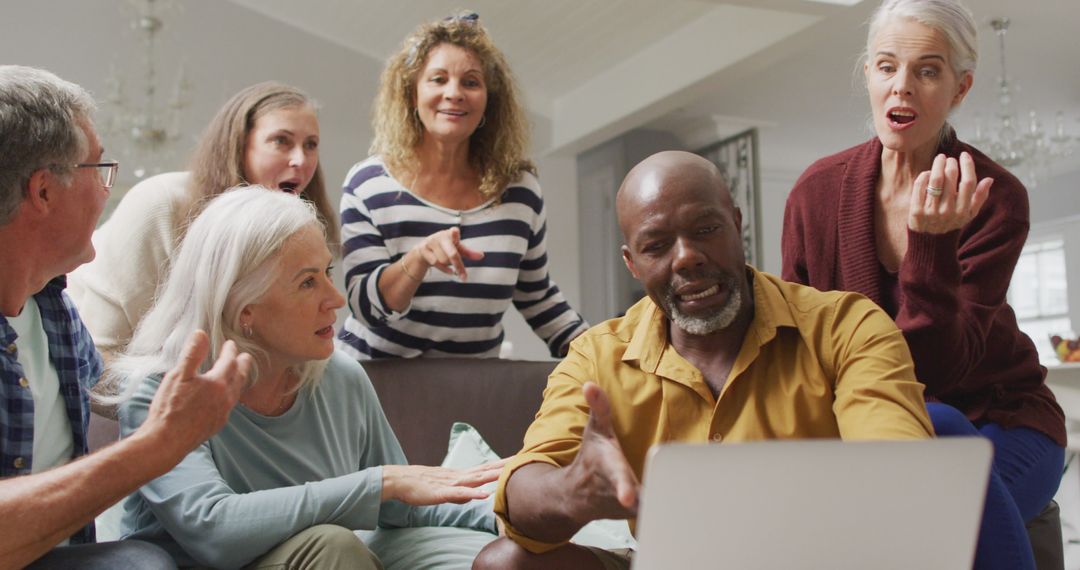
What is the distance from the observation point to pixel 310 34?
7559mm

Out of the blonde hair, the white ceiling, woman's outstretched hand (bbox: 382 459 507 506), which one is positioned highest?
the white ceiling

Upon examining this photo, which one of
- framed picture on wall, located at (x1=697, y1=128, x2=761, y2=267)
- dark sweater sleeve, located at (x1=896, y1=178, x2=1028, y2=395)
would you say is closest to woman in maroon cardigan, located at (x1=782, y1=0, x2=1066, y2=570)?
dark sweater sleeve, located at (x1=896, y1=178, x2=1028, y2=395)

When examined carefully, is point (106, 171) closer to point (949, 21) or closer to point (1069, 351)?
point (949, 21)

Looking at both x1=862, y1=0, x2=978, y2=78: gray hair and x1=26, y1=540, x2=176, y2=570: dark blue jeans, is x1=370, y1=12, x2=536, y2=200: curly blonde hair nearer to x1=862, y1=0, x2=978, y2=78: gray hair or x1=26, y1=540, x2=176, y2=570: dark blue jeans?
x1=862, y1=0, x2=978, y2=78: gray hair

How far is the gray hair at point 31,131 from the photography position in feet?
4.50

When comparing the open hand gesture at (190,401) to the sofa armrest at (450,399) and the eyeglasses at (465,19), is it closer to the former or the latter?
the sofa armrest at (450,399)

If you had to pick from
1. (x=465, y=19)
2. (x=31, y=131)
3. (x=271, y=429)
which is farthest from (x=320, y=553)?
(x=465, y=19)

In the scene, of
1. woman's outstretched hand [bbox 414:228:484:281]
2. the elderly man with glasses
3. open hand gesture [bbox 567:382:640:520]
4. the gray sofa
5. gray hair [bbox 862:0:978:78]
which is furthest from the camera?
the gray sofa

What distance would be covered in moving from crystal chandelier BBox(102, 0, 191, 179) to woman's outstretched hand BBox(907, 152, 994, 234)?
4.88 meters

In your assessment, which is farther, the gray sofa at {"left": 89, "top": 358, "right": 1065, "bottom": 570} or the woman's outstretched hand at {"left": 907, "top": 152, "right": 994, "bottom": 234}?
the gray sofa at {"left": 89, "top": 358, "right": 1065, "bottom": 570}

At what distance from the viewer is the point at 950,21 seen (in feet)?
5.87

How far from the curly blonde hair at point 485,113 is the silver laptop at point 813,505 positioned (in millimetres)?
1595

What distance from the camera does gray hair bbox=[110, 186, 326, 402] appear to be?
5.60 ft

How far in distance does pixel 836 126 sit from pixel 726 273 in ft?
24.0
